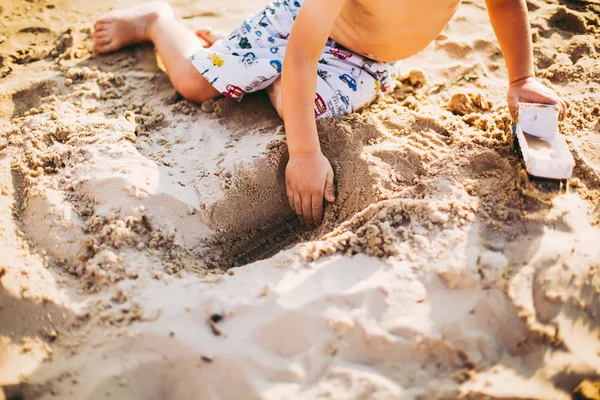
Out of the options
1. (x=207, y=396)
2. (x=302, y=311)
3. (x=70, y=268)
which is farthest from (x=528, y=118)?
(x=70, y=268)

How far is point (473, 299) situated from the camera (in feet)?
3.60

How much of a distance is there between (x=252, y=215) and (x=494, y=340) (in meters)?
0.83

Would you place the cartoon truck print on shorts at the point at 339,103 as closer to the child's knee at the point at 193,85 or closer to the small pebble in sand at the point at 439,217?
the child's knee at the point at 193,85

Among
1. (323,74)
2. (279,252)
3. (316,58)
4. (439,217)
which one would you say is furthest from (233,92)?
(439,217)

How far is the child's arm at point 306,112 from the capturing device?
1.34 meters

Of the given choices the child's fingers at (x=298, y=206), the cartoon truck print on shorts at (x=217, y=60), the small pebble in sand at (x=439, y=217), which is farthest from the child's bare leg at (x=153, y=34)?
the small pebble in sand at (x=439, y=217)

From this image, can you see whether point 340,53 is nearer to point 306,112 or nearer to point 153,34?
point 306,112

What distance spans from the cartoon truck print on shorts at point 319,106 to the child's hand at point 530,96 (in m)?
0.67

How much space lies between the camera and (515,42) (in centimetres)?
171

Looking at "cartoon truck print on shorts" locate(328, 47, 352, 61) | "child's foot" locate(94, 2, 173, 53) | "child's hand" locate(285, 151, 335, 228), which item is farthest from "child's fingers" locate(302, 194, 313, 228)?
"child's foot" locate(94, 2, 173, 53)

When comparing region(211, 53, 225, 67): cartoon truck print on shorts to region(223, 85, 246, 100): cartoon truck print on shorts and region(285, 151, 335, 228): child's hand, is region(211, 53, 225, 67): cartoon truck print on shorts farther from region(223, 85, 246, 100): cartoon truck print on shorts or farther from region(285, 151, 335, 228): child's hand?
region(285, 151, 335, 228): child's hand

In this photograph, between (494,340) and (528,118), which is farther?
(528,118)

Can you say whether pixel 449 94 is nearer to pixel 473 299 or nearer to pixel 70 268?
pixel 473 299

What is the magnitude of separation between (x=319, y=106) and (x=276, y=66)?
0.24 m
